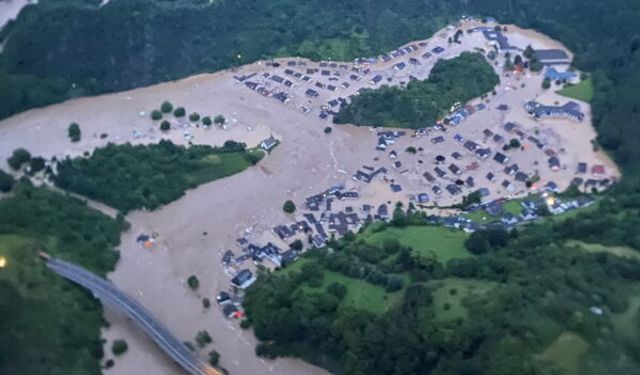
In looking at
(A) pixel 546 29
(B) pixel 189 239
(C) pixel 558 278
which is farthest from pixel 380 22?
(C) pixel 558 278

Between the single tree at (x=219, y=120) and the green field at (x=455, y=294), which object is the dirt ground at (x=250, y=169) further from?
the green field at (x=455, y=294)

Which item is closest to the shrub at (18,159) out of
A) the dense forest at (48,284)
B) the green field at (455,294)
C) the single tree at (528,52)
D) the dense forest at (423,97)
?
the dense forest at (48,284)

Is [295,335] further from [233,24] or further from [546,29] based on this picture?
[546,29]

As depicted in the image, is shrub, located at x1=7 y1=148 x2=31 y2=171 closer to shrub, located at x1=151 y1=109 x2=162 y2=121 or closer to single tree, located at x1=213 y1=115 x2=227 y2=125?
shrub, located at x1=151 y1=109 x2=162 y2=121

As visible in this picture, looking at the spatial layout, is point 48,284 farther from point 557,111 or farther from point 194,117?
point 557,111

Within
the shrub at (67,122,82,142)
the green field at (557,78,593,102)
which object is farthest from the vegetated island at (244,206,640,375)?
the shrub at (67,122,82,142)

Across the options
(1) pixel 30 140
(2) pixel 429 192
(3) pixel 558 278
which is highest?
(3) pixel 558 278

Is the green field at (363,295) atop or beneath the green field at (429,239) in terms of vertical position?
beneath
